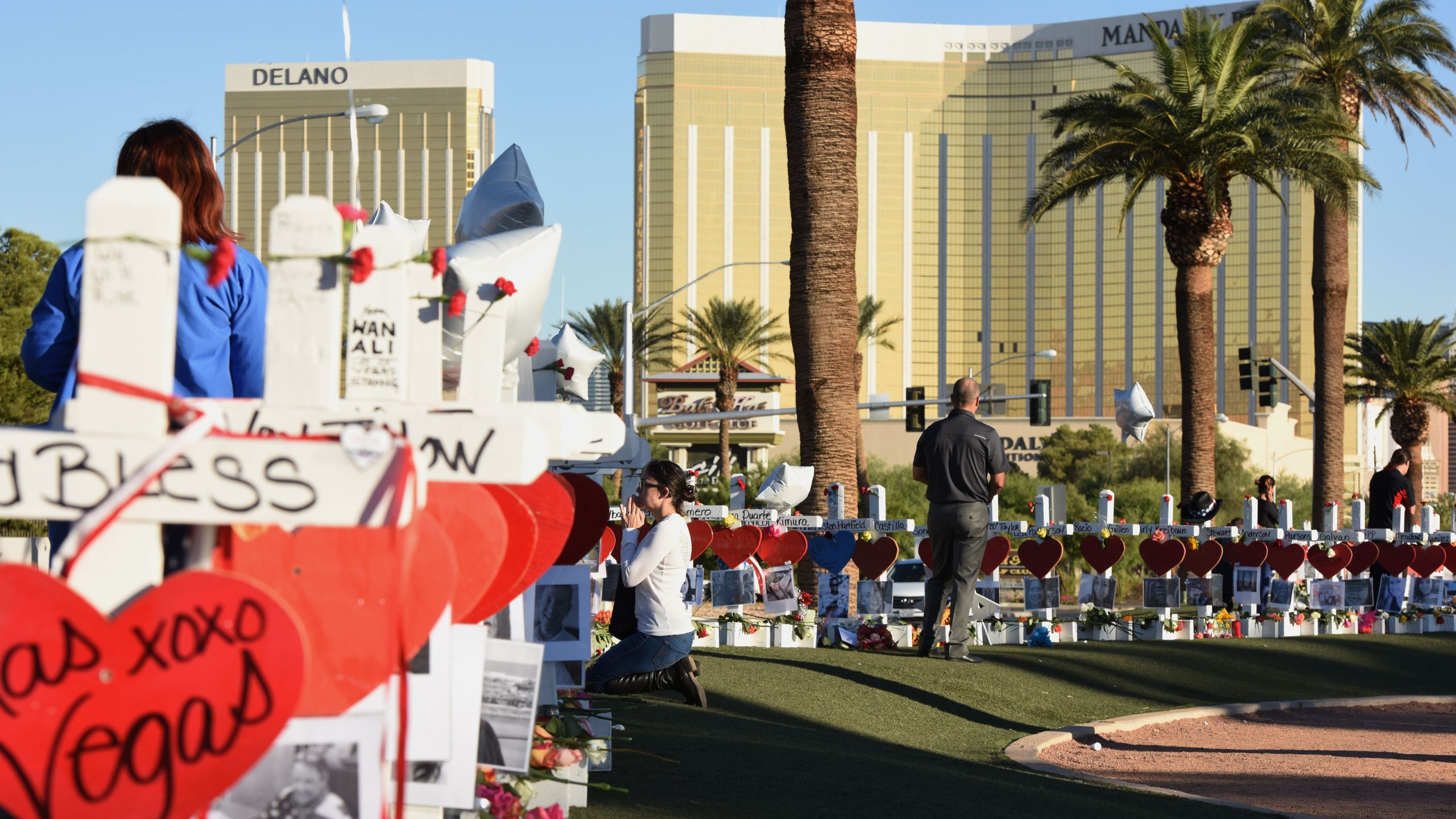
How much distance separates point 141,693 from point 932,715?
23.4 ft

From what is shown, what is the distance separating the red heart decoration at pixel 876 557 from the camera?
43.3ft

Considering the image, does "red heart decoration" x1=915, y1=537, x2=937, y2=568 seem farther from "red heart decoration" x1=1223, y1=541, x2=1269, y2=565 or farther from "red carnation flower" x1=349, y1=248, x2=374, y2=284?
"red carnation flower" x1=349, y1=248, x2=374, y2=284

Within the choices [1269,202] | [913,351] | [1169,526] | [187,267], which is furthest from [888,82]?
[187,267]

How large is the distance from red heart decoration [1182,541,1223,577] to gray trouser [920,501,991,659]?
20.6 feet

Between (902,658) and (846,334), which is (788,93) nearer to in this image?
(846,334)

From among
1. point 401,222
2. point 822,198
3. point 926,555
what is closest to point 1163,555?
point 926,555

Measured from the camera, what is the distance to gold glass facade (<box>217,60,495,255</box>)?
143750 mm

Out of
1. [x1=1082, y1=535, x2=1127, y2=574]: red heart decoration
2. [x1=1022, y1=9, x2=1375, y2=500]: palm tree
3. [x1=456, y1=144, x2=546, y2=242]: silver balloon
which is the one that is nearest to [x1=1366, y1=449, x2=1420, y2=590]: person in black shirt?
[x1=1082, y1=535, x2=1127, y2=574]: red heart decoration

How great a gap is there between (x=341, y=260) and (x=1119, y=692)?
31.2 ft

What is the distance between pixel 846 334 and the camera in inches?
614

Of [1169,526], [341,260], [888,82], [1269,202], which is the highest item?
[888,82]

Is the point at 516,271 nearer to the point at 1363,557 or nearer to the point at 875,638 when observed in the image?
the point at 875,638

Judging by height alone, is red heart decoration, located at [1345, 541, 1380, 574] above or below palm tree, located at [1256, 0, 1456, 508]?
below

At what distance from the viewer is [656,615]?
25.6 ft
